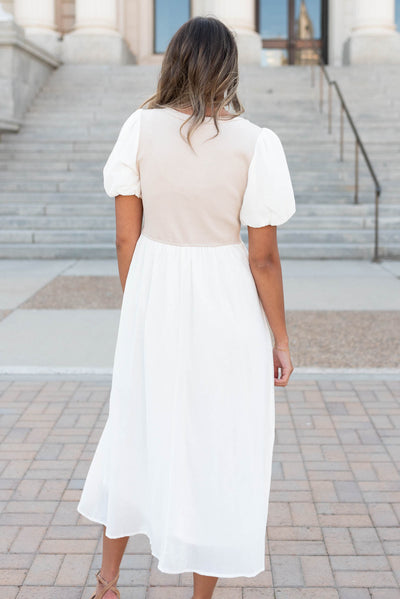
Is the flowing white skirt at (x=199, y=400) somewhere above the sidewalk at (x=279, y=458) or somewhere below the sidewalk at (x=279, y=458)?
above

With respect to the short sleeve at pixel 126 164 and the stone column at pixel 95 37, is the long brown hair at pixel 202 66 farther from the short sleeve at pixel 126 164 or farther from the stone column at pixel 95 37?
the stone column at pixel 95 37

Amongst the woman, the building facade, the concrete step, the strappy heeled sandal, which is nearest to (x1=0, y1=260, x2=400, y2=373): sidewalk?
the concrete step

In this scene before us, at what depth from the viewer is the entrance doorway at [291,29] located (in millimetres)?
22016

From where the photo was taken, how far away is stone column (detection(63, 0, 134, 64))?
18.3m

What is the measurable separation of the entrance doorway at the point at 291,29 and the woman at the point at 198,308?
2104 centimetres

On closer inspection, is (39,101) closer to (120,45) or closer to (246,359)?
(120,45)

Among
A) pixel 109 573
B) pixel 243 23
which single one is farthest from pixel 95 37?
pixel 109 573

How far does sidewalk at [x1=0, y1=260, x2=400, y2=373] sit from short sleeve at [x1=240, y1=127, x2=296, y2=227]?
332 cm

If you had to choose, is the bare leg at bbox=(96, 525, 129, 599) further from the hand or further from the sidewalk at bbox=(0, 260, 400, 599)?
the hand

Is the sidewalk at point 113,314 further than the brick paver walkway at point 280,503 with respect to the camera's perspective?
Yes

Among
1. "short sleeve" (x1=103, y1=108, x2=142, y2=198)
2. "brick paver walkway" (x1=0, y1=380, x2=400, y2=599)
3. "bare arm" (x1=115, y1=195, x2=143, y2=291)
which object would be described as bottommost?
"brick paver walkway" (x1=0, y1=380, x2=400, y2=599)

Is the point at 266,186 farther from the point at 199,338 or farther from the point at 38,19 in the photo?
the point at 38,19

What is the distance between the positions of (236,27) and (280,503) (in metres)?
17.3

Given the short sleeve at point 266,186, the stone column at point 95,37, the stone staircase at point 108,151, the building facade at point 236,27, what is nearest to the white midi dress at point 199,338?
the short sleeve at point 266,186
